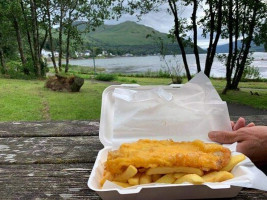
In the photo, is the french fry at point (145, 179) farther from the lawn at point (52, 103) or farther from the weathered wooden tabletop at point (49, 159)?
the lawn at point (52, 103)

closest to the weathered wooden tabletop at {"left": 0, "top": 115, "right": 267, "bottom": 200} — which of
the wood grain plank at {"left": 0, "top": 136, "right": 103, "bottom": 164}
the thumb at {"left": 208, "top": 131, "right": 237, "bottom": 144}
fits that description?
the wood grain plank at {"left": 0, "top": 136, "right": 103, "bottom": 164}

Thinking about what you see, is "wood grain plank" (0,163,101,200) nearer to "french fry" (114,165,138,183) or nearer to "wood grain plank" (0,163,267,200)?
"wood grain plank" (0,163,267,200)

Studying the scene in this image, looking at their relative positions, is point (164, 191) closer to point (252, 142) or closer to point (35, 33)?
point (252, 142)

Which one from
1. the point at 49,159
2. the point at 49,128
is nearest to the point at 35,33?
the point at 49,128

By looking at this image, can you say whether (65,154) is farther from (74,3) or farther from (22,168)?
(74,3)

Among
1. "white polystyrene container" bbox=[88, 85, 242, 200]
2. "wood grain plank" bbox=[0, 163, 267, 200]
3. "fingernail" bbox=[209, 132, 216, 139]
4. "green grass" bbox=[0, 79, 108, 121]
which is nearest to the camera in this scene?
"white polystyrene container" bbox=[88, 85, 242, 200]

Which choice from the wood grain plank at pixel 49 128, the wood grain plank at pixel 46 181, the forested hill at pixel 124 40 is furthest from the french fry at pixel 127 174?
the forested hill at pixel 124 40

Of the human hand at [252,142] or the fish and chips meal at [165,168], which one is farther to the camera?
the human hand at [252,142]
